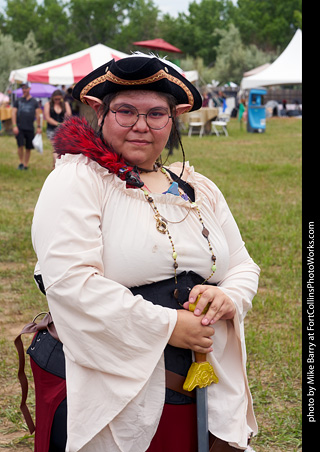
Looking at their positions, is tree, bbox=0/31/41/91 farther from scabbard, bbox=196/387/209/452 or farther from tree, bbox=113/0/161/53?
scabbard, bbox=196/387/209/452

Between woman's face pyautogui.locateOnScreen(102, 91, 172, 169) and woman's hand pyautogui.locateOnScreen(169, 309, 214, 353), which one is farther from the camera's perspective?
woman's face pyautogui.locateOnScreen(102, 91, 172, 169)

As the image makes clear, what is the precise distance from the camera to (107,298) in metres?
1.80

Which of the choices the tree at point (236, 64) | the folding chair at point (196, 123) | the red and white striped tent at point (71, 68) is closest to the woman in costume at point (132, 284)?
the red and white striped tent at point (71, 68)

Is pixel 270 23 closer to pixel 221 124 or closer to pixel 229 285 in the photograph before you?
→ pixel 221 124

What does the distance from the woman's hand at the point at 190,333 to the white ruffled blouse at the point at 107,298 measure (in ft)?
0.11

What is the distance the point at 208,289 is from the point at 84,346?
429 mm

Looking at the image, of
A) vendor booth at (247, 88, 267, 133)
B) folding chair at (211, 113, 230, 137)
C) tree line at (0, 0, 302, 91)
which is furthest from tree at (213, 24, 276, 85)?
vendor booth at (247, 88, 267, 133)

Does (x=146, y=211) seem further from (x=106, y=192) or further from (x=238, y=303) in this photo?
(x=238, y=303)

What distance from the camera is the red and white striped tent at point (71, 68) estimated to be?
14.1m

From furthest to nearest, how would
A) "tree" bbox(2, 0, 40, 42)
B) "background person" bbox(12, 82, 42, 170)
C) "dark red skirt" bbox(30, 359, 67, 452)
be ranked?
"tree" bbox(2, 0, 40, 42) → "background person" bbox(12, 82, 42, 170) → "dark red skirt" bbox(30, 359, 67, 452)

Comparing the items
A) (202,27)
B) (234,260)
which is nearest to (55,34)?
(202,27)

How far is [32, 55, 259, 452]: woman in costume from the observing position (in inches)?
72.3

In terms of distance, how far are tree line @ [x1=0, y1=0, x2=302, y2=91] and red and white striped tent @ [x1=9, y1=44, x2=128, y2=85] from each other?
67910 mm

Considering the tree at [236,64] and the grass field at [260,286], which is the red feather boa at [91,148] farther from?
the tree at [236,64]
